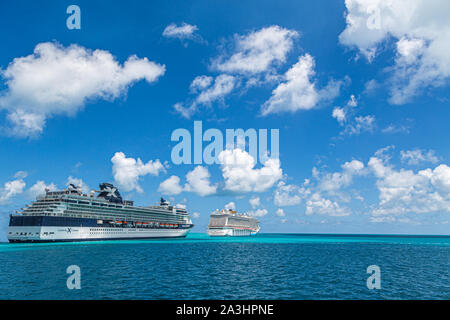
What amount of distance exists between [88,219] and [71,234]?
407 inches

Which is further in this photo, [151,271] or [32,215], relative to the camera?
[32,215]

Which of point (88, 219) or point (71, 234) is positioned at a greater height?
point (88, 219)

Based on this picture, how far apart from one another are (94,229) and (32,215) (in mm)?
24287

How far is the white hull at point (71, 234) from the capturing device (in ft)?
336

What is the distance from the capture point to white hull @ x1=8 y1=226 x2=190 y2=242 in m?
102

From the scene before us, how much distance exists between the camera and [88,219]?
4774 inches

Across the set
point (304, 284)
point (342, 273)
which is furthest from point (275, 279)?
point (342, 273)

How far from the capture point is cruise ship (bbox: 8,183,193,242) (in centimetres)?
→ 10406

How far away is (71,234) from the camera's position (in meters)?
112

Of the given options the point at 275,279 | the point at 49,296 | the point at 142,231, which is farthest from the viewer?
the point at 142,231

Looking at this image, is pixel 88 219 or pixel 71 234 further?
pixel 88 219
